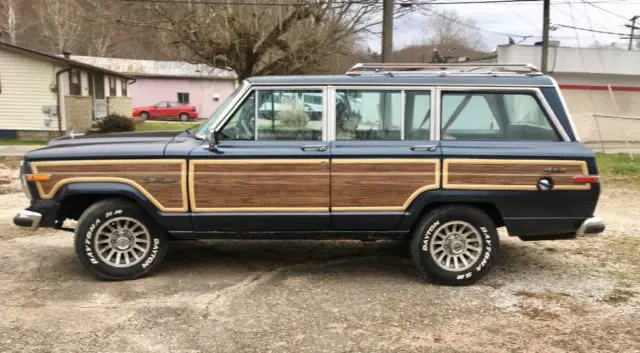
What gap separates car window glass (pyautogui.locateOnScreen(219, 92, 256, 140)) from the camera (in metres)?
5.12

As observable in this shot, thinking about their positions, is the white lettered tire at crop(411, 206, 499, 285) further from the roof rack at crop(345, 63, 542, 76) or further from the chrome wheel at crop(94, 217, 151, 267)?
the chrome wheel at crop(94, 217, 151, 267)

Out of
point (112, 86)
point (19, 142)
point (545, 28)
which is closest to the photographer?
point (545, 28)

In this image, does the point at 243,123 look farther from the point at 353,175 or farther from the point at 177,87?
the point at 177,87

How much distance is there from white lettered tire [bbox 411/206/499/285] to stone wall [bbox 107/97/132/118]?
25379mm

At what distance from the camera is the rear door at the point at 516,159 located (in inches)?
196

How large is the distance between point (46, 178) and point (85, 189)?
355mm

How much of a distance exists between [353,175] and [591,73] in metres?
22.2

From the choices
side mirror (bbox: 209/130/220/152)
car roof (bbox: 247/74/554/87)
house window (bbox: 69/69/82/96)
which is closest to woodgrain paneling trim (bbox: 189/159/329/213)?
side mirror (bbox: 209/130/220/152)

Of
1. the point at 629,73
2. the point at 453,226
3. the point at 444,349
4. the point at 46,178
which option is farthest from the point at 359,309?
the point at 629,73

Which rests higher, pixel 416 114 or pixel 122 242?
pixel 416 114

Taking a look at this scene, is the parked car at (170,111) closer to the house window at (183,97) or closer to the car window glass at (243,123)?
the house window at (183,97)

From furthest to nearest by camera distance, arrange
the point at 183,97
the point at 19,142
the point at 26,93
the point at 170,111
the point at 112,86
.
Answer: the point at 183,97
the point at 170,111
the point at 112,86
the point at 26,93
the point at 19,142

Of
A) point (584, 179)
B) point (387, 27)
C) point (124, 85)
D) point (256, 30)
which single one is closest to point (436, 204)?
point (584, 179)

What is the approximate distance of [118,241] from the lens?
515cm
